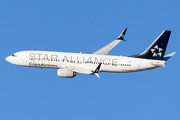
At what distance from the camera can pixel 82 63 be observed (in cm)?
8162

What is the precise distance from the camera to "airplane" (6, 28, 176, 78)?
79375 mm

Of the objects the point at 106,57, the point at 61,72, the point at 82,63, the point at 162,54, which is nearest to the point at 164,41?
the point at 162,54

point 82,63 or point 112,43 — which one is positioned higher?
point 112,43

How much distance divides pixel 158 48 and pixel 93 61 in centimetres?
1544

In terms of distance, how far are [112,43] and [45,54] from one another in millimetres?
20213

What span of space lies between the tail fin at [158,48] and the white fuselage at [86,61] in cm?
140

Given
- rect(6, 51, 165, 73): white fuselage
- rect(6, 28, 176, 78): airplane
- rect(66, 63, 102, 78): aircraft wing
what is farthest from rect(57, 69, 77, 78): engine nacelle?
rect(6, 51, 165, 73): white fuselage

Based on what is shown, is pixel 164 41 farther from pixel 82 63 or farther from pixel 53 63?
pixel 53 63

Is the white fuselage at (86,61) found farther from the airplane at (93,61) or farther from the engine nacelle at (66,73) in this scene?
the engine nacelle at (66,73)

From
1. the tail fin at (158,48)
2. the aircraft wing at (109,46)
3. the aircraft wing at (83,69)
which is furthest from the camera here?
the aircraft wing at (109,46)

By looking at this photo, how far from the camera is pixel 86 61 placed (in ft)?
267

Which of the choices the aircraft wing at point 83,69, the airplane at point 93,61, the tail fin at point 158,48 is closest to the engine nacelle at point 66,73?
the airplane at point 93,61

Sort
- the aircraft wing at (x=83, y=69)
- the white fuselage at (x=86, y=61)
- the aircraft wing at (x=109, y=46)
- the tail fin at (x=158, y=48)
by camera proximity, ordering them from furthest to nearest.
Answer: the aircraft wing at (x=109, y=46) → the white fuselage at (x=86, y=61) → the aircraft wing at (x=83, y=69) → the tail fin at (x=158, y=48)

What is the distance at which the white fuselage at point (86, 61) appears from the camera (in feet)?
266
